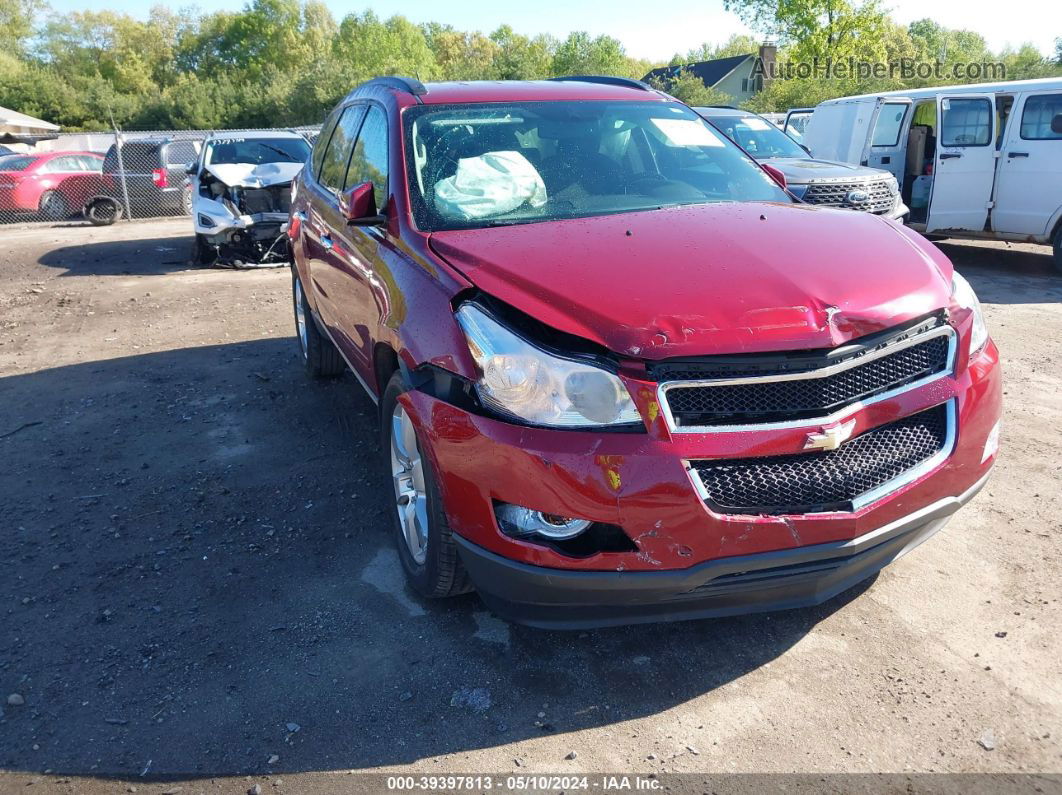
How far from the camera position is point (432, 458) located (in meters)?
2.70

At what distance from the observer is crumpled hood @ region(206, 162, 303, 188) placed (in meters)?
10.8

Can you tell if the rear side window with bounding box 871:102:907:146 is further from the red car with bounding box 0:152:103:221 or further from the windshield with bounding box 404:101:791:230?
the red car with bounding box 0:152:103:221

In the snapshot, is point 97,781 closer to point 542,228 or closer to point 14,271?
point 542,228

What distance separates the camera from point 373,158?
13.0ft

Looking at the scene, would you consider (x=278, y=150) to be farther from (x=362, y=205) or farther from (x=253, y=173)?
(x=362, y=205)

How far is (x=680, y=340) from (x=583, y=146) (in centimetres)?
175

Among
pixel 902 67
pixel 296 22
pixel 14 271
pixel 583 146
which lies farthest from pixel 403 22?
pixel 583 146

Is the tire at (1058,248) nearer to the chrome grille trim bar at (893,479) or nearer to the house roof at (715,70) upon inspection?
the chrome grille trim bar at (893,479)

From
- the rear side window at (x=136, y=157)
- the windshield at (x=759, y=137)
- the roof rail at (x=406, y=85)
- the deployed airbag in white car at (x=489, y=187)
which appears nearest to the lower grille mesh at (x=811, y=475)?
the deployed airbag in white car at (x=489, y=187)

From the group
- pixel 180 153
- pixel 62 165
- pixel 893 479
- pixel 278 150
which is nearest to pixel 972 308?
pixel 893 479

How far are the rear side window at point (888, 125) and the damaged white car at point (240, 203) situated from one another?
7.83 m

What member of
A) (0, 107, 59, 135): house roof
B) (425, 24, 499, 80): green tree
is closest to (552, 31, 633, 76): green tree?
(425, 24, 499, 80): green tree

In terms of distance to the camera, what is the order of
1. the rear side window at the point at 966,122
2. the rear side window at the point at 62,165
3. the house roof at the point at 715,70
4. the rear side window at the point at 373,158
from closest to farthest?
the rear side window at the point at 373,158 < the rear side window at the point at 966,122 < the rear side window at the point at 62,165 < the house roof at the point at 715,70

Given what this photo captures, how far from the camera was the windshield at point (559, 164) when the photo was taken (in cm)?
343
